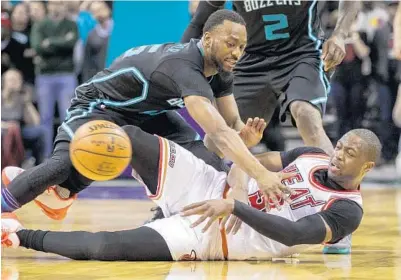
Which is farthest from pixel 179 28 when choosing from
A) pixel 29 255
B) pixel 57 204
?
pixel 29 255

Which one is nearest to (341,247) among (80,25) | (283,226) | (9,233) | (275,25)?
(283,226)

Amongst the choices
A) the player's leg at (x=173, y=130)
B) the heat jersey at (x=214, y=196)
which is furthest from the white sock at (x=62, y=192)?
the heat jersey at (x=214, y=196)

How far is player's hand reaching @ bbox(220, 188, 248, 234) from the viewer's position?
18.8ft

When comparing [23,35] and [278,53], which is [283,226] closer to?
[278,53]

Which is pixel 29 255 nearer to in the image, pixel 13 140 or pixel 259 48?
pixel 259 48

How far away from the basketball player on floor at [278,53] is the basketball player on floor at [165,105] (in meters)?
1.02

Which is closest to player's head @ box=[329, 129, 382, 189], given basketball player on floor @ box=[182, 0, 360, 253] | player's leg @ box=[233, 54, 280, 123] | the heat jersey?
the heat jersey

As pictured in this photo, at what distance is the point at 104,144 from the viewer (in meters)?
5.83

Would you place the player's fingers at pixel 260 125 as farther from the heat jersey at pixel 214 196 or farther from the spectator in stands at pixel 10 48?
the spectator in stands at pixel 10 48

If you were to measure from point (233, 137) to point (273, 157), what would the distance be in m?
0.60

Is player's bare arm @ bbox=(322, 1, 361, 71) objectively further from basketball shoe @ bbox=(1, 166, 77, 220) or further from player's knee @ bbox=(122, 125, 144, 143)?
basketball shoe @ bbox=(1, 166, 77, 220)

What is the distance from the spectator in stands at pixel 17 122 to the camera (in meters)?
13.2

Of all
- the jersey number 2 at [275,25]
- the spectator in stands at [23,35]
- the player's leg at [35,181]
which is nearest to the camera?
the player's leg at [35,181]

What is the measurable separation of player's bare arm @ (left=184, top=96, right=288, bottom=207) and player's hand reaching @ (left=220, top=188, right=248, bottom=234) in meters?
0.26
